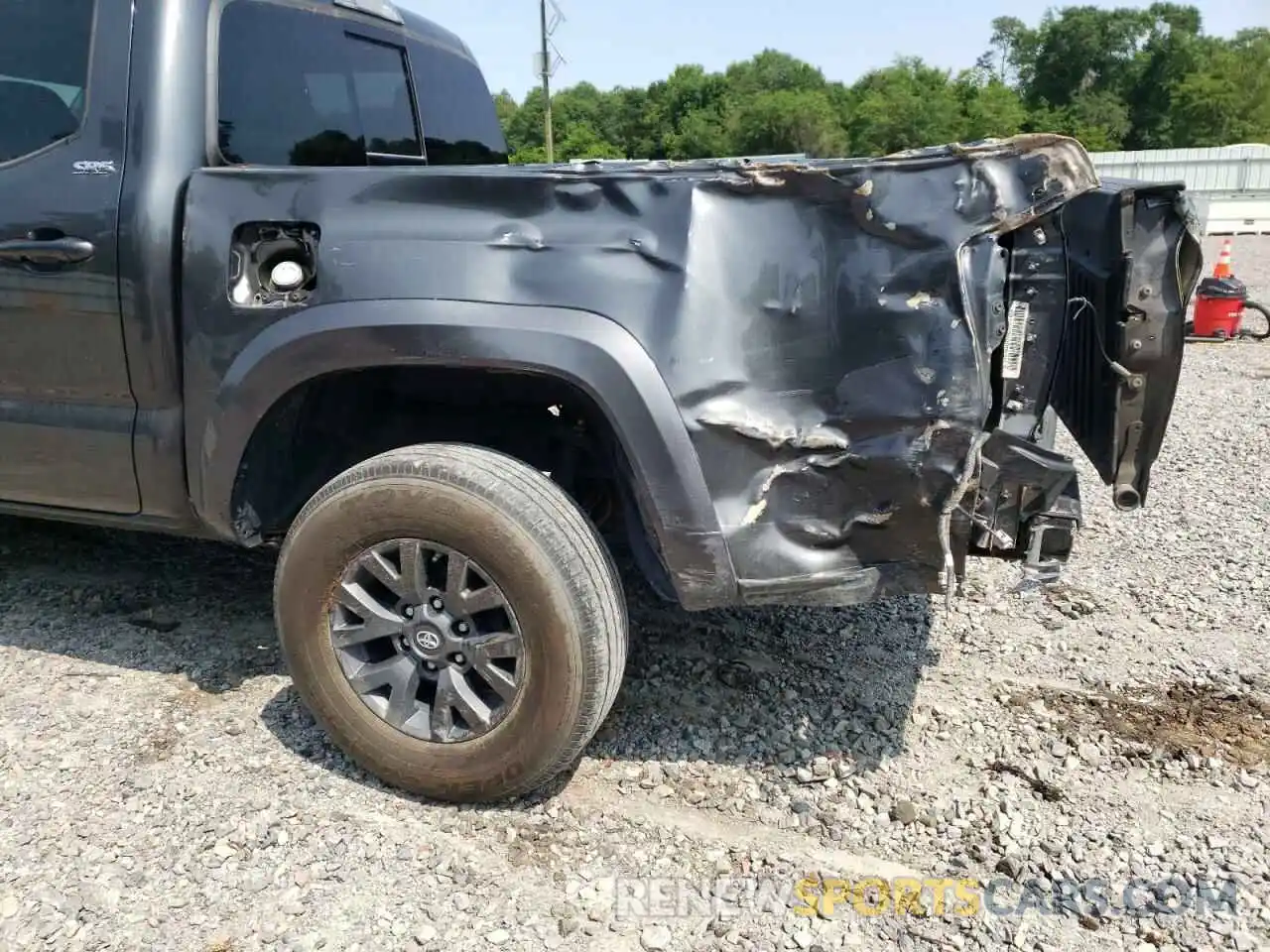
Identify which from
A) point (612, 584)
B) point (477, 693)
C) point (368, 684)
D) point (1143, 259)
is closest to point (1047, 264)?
point (1143, 259)

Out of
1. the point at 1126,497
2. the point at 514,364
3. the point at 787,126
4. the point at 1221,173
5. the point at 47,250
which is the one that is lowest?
the point at 1126,497

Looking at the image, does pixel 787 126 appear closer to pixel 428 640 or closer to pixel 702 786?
pixel 702 786

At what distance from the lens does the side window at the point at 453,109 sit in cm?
391

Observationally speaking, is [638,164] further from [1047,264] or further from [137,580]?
[137,580]

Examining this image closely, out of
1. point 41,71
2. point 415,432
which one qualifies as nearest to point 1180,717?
point 415,432

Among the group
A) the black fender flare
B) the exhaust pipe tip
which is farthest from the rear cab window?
the exhaust pipe tip

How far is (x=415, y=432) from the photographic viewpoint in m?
3.02

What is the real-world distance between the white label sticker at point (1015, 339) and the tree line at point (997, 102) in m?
55.2

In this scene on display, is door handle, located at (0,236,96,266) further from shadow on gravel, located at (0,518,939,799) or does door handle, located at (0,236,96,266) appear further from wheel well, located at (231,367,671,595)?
shadow on gravel, located at (0,518,939,799)

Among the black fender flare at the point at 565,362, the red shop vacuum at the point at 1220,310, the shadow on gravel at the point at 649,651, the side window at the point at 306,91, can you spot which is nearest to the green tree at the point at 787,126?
the red shop vacuum at the point at 1220,310

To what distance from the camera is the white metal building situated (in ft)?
78.2

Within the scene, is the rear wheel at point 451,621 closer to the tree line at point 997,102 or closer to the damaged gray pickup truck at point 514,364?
the damaged gray pickup truck at point 514,364

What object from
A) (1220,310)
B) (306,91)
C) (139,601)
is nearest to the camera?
(306,91)

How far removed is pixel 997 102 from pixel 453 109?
239 ft
